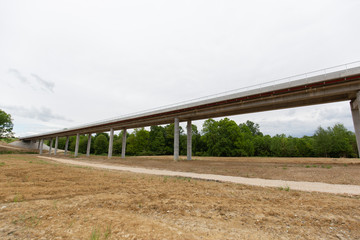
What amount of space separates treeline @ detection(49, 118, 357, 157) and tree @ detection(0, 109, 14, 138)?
35831 mm

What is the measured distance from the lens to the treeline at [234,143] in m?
52.8

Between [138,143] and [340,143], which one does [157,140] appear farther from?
[340,143]

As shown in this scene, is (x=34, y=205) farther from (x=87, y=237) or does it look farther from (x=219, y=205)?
(x=219, y=205)

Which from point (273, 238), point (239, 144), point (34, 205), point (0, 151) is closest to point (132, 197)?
point (34, 205)

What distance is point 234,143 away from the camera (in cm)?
5853

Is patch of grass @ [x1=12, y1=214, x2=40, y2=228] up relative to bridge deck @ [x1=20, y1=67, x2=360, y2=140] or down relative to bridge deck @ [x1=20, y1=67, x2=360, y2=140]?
down

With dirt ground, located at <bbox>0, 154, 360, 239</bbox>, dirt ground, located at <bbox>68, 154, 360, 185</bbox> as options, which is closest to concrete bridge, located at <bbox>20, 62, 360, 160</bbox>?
dirt ground, located at <bbox>68, 154, 360, 185</bbox>

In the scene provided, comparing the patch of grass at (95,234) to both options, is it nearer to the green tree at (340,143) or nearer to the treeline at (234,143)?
the treeline at (234,143)

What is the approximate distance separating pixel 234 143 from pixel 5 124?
85.8 m

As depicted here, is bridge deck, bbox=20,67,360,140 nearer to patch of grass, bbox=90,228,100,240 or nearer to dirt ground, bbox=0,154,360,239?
dirt ground, bbox=0,154,360,239

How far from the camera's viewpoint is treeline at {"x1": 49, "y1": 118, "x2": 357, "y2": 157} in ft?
173

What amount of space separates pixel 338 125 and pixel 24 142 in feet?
478

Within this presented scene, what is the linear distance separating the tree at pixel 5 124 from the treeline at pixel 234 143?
118 feet

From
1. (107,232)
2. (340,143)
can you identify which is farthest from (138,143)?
(107,232)
